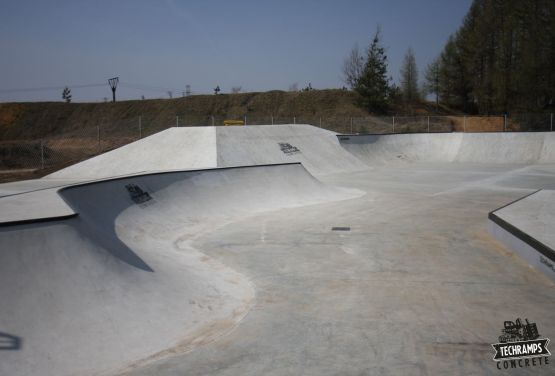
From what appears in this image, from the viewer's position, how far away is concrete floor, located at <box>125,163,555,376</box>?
4.91 metres

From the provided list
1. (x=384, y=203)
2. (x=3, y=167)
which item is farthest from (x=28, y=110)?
(x=384, y=203)

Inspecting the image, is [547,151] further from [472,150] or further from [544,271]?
[544,271]

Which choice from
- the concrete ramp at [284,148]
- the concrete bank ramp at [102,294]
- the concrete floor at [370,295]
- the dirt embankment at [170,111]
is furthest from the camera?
the dirt embankment at [170,111]

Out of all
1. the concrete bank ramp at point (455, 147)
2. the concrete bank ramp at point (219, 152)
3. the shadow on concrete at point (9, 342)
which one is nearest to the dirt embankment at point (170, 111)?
the concrete bank ramp at point (455, 147)

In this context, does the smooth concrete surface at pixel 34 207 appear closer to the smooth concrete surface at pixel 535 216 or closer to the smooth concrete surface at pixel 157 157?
the smooth concrete surface at pixel 535 216

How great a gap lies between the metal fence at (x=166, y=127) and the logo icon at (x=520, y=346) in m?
24.6

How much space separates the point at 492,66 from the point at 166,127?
37.3 meters

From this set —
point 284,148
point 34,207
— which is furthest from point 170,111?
point 34,207

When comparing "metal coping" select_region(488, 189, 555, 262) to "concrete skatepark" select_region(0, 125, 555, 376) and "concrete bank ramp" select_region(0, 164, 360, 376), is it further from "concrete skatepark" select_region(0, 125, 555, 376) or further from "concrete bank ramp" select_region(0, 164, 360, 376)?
"concrete bank ramp" select_region(0, 164, 360, 376)

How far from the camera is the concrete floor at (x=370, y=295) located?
491cm

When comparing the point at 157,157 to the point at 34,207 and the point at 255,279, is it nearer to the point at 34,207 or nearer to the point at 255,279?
the point at 34,207

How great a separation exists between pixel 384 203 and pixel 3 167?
20.1 meters

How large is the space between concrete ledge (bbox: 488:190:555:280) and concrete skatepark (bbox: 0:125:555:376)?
0.15 feet

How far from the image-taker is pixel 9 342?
4551 mm
